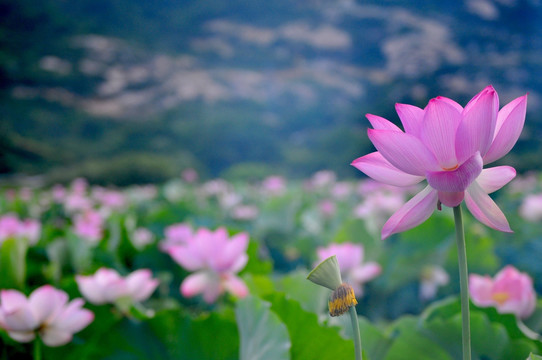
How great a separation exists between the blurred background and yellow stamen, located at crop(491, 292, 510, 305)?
10.3 metres

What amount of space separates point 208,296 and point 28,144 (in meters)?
15.2

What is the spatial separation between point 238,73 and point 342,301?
64.0ft

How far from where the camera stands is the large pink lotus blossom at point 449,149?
246 millimetres

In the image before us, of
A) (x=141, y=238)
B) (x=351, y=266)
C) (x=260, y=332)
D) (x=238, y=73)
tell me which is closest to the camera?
(x=260, y=332)

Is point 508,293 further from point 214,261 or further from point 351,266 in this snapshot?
point 214,261

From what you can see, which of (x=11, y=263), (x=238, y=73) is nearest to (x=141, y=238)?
(x=11, y=263)

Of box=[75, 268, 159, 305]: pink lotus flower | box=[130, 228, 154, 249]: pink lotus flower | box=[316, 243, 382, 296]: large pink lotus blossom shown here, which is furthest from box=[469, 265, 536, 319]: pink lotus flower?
box=[130, 228, 154, 249]: pink lotus flower

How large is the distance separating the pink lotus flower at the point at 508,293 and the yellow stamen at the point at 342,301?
0.34 meters

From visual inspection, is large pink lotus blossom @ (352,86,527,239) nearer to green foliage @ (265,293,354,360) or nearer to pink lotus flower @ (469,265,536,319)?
green foliage @ (265,293,354,360)

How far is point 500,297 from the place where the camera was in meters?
0.54

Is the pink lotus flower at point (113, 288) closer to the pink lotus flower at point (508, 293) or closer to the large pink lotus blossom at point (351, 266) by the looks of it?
the large pink lotus blossom at point (351, 266)

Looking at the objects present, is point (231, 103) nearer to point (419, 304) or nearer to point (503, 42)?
point (503, 42)

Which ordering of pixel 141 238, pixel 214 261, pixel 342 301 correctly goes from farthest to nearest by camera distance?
pixel 141 238, pixel 214 261, pixel 342 301

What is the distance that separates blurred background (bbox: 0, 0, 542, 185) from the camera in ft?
45.0
